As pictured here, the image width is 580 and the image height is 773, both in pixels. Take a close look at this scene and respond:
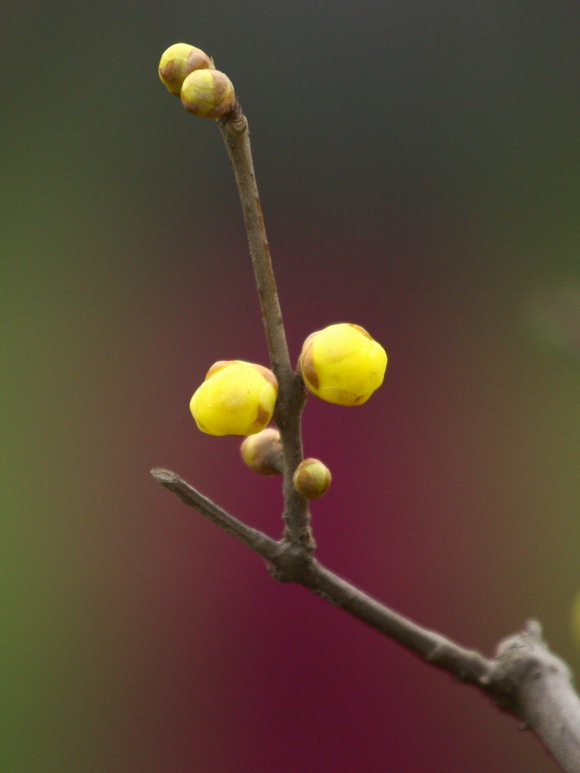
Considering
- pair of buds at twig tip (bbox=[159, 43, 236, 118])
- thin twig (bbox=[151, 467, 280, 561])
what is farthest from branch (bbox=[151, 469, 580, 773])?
pair of buds at twig tip (bbox=[159, 43, 236, 118])

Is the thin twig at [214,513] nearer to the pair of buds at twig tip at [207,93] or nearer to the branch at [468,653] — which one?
the branch at [468,653]

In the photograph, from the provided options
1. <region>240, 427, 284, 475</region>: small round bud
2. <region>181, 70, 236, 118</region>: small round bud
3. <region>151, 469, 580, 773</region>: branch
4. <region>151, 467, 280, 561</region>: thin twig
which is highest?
<region>181, 70, 236, 118</region>: small round bud

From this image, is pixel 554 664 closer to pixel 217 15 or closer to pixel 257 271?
pixel 257 271

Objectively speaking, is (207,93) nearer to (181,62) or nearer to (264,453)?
(181,62)

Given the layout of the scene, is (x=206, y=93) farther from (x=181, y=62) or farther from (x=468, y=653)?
(x=468, y=653)

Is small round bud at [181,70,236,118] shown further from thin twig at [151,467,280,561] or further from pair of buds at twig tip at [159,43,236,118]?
thin twig at [151,467,280,561]

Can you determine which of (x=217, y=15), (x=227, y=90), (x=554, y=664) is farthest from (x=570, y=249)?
(x=227, y=90)

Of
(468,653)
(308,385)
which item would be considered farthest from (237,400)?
(468,653)
